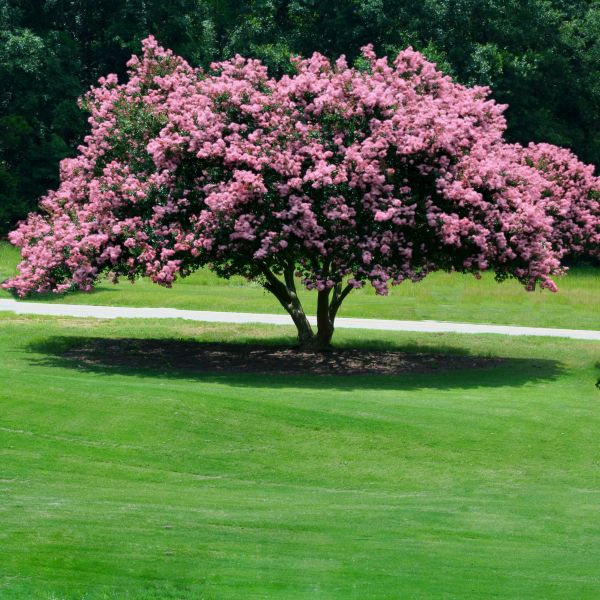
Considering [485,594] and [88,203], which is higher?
[88,203]

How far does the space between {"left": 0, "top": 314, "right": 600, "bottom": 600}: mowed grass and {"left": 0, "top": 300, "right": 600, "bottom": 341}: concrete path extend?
4.58 meters

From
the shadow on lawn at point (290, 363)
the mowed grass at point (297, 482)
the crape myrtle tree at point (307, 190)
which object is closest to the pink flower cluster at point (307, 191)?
the crape myrtle tree at point (307, 190)

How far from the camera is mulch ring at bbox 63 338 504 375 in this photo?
25250 millimetres

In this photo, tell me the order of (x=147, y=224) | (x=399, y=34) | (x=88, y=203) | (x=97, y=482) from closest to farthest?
(x=97, y=482) < (x=147, y=224) < (x=88, y=203) < (x=399, y=34)

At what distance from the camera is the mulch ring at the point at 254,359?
994 inches

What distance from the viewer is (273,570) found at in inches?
360

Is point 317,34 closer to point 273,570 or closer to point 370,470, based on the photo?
point 370,470

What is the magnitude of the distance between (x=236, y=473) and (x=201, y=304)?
67.0ft

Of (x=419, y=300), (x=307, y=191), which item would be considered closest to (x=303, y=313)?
(x=307, y=191)

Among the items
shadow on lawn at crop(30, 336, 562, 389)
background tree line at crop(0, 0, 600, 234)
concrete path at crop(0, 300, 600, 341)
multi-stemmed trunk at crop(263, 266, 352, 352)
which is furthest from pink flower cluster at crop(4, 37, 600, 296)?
background tree line at crop(0, 0, 600, 234)

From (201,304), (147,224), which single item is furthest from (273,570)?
(201,304)

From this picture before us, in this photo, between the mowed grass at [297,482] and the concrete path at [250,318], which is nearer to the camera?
the mowed grass at [297,482]

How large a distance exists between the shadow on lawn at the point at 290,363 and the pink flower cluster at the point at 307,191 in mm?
1858

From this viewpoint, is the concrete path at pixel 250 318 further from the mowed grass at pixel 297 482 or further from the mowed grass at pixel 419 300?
the mowed grass at pixel 297 482
